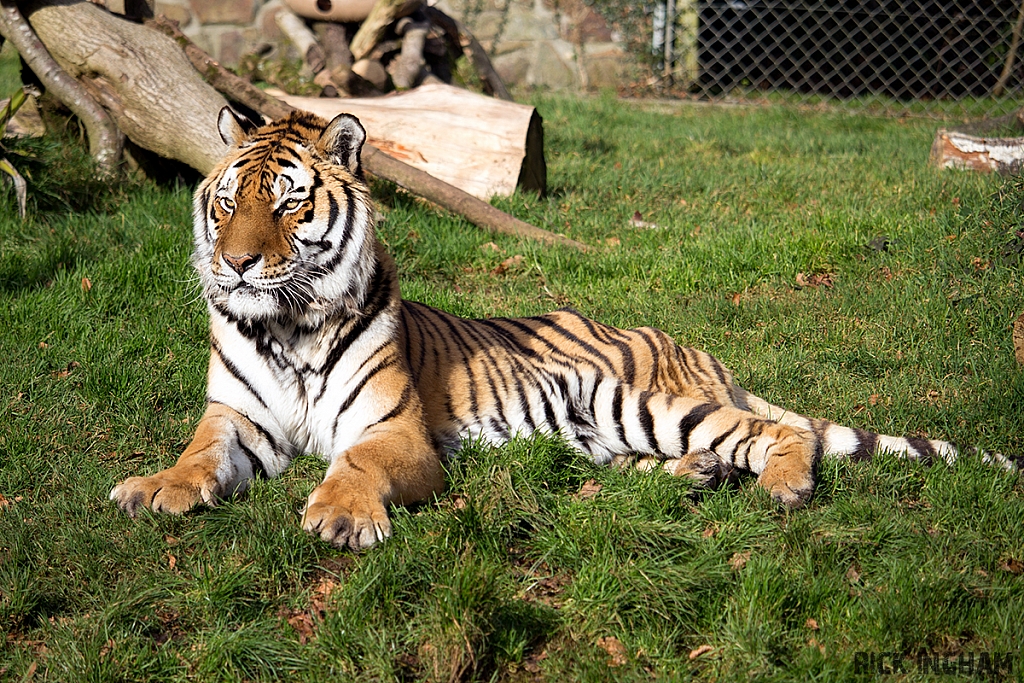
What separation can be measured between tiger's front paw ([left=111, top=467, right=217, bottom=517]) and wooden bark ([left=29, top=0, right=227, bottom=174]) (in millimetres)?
3294

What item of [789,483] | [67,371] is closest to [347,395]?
[789,483]

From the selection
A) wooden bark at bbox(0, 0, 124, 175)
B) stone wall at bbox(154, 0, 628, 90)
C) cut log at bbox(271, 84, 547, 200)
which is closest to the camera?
wooden bark at bbox(0, 0, 124, 175)

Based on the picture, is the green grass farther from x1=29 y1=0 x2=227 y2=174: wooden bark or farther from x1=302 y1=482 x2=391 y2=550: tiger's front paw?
x1=29 y1=0 x2=227 y2=174: wooden bark

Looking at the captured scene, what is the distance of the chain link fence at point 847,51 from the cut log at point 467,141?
5379mm

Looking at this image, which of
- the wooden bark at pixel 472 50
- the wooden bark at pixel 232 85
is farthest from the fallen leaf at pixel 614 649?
the wooden bark at pixel 472 50

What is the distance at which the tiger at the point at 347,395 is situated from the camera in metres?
3.11

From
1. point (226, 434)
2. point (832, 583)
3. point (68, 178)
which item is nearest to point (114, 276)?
point (68, 178)

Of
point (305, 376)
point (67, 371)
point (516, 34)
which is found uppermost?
point (516, 34)

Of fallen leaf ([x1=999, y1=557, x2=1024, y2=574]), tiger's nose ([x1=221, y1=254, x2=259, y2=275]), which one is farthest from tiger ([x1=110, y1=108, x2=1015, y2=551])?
fallen leaf ([x1=999, y1=557, x2=1024, y2=574])

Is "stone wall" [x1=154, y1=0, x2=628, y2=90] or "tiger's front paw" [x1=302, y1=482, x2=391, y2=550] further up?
"stone wall" [x1=154, y1=0, x2=628, y2=90]

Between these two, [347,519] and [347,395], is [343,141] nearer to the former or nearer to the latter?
[347,395]

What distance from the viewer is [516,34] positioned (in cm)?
1167

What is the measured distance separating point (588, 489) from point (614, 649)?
2.79ft

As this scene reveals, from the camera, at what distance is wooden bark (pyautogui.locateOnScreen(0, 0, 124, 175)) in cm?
605
